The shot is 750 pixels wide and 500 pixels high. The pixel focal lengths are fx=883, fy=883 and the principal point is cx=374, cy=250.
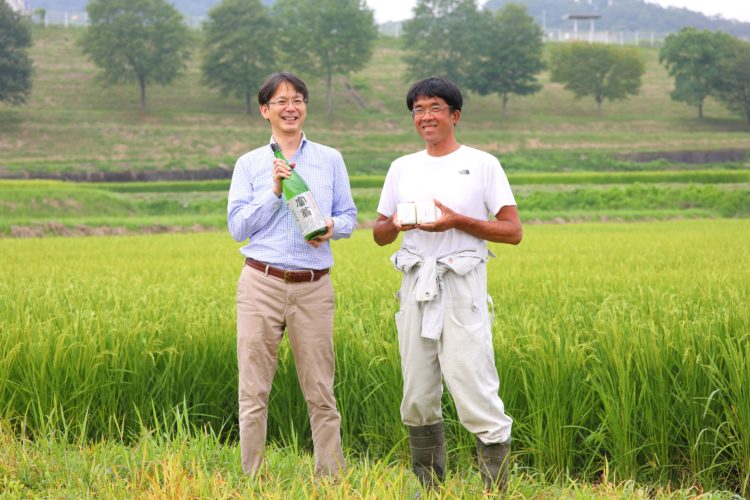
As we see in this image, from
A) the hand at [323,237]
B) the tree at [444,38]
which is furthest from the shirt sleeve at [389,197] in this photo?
the tree at [444,38]

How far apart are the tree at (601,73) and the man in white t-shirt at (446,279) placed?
64078 millimetres

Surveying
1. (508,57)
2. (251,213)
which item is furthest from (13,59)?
(251,213)

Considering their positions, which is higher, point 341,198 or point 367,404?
point 341,198

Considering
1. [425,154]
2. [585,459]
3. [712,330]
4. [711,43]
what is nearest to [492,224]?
[425,154]

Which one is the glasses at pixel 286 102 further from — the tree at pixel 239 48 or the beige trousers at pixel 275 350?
the tree at pixel 239 48

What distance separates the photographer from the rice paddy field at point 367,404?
12.4ft

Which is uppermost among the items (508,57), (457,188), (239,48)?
(508,57)

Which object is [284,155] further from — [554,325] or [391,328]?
[554,325]

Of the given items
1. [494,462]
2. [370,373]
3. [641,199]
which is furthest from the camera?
[641,199]

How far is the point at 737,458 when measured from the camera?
14.4 feet

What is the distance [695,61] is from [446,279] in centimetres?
6872

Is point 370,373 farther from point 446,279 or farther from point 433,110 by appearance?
point 433,110

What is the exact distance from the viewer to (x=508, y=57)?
65.1 metres

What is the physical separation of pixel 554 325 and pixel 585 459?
1189 millimetres
